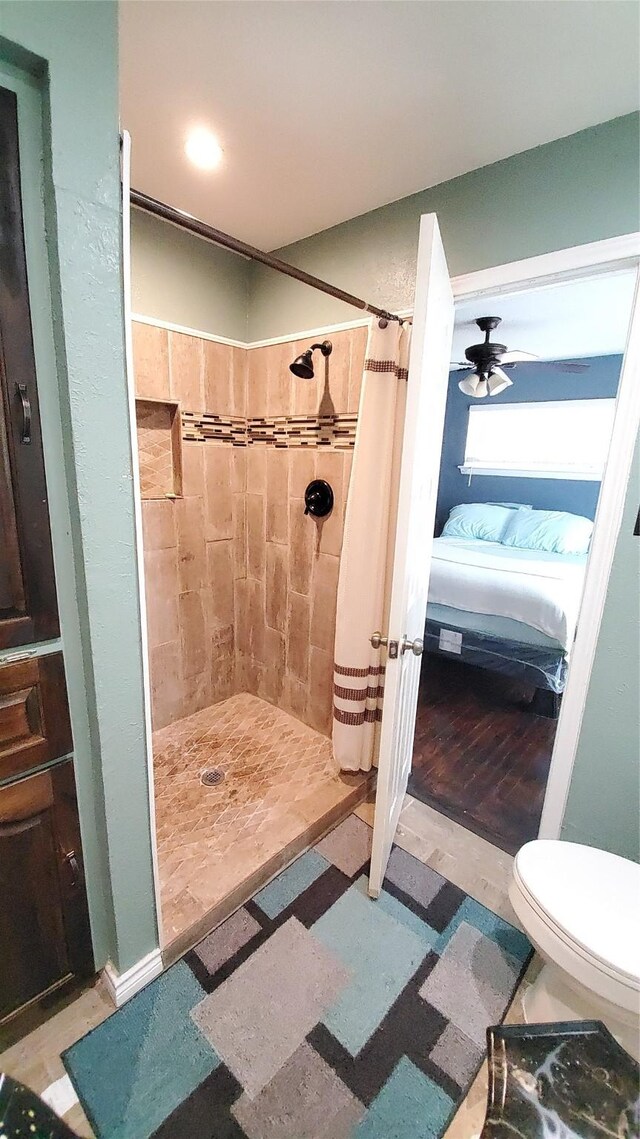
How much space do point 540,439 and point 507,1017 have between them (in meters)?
4.37

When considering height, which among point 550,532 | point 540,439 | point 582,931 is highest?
point 540,439

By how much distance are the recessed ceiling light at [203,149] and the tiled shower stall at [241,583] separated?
0.63 metres

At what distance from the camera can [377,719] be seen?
196cm

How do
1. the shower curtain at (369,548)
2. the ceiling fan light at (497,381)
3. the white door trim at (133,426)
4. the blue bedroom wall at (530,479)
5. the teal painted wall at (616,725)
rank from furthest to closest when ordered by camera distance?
the blue bedroom wall at (530,479) < the ceiling fan light at (497,381) < the shower curtain at (369,548) < the teal painted wall at (616,725) < the white door trim at (133,426)

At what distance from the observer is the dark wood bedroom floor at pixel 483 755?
187cm

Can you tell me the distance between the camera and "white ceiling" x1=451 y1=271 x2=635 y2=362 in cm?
241

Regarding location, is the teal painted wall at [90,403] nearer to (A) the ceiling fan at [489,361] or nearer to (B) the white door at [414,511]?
(B) the white door at [414,511]

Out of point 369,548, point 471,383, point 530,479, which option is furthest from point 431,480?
point 530,479

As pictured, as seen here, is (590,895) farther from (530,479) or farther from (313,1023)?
(530,479)

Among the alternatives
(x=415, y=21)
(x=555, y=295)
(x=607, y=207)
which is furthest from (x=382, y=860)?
(x=555, y=295)

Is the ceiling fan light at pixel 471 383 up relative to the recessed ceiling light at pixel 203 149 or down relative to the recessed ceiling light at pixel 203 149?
down

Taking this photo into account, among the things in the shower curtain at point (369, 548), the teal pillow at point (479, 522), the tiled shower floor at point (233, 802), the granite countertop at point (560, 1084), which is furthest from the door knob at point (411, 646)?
the teal pillow at point (479, 522)

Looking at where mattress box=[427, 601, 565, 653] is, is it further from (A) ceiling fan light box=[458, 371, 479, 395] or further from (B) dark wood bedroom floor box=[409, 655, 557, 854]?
(A) ceiling fan light box=[458, 371, 479, 395]

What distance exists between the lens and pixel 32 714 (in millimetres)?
948
